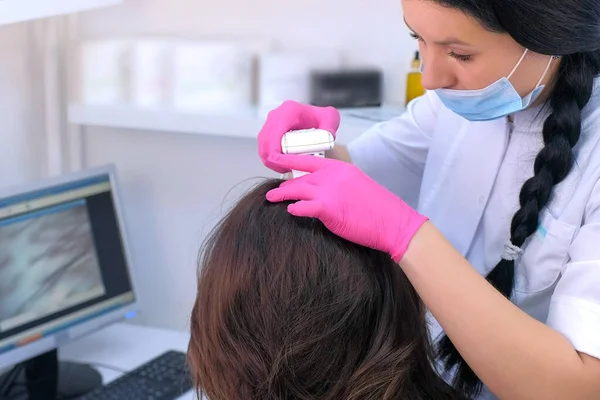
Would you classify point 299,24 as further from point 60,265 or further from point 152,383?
point 152,383

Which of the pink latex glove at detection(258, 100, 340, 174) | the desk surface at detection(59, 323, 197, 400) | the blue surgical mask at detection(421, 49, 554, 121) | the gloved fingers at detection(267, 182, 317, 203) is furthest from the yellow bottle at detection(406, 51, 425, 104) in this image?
the desk surface at detection(59, 323, 197, 400)

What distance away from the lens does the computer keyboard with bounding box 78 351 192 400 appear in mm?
1585

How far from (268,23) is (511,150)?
0.78 meters

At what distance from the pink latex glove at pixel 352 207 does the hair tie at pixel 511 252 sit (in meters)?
0.25

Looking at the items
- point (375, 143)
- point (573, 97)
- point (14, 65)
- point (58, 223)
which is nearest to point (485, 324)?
point (573, 97)

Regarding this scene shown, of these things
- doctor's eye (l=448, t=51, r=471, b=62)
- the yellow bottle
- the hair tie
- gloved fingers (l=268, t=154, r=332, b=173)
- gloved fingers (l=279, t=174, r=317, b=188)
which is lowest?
the hair tie

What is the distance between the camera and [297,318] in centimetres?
95

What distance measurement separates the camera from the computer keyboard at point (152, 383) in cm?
158

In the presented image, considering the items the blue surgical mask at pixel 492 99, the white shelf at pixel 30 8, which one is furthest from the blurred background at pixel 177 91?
the blue surgical mask at pixel 492 99

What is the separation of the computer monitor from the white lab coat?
63 centimetres

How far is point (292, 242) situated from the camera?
970mm

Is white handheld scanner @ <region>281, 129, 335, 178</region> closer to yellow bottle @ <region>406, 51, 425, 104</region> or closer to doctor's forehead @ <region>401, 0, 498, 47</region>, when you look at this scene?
doctor's forehead @ <region>401, 0, 498, 47</region>

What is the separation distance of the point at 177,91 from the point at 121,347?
2.26 feet

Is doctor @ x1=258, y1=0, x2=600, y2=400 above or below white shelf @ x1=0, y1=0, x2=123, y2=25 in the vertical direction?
below
